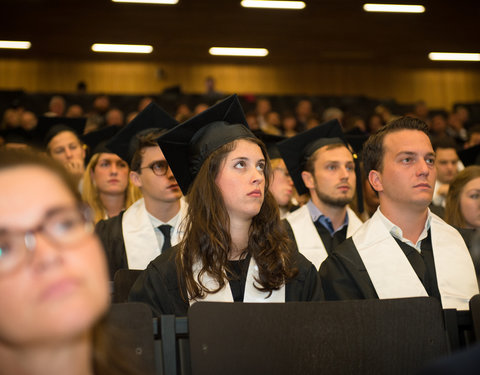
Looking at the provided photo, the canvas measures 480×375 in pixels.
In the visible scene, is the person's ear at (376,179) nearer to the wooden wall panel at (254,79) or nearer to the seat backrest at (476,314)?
the seat backrest at (476,314)

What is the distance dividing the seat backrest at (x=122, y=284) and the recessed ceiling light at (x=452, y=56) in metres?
14.7

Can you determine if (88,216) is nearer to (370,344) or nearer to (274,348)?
(274,348)

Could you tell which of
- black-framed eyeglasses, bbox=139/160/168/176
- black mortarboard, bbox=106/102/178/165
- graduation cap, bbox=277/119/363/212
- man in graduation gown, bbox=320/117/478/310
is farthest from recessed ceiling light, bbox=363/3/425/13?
man in graduation gown, bbox=320/117/478/310

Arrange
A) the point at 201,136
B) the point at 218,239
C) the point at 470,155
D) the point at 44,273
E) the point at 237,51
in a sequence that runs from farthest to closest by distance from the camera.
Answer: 1. the point at 237,51
2. the point at 470,155
3. the point at 201,136
4. the point at 218,239
5. the point at 44,273

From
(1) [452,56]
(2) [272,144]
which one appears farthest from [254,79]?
(2) [272,144]

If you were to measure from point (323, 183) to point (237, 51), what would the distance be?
11.2m

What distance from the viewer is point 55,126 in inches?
257

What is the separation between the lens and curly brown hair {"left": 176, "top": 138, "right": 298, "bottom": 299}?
2.96 m

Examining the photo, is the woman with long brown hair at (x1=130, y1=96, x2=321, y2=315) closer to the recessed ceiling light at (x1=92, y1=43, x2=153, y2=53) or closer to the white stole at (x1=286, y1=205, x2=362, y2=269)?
Answer: the white stole at (x1=286, y1=205, x2=362, y2=269)

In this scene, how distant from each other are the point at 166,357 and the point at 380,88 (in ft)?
57.1

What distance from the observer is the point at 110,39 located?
47.1ft

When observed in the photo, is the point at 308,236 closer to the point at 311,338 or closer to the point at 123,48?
the point at 311,338

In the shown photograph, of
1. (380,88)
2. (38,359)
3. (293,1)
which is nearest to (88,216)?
(38,359)

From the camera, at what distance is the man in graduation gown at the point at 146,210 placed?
14.8 ft
